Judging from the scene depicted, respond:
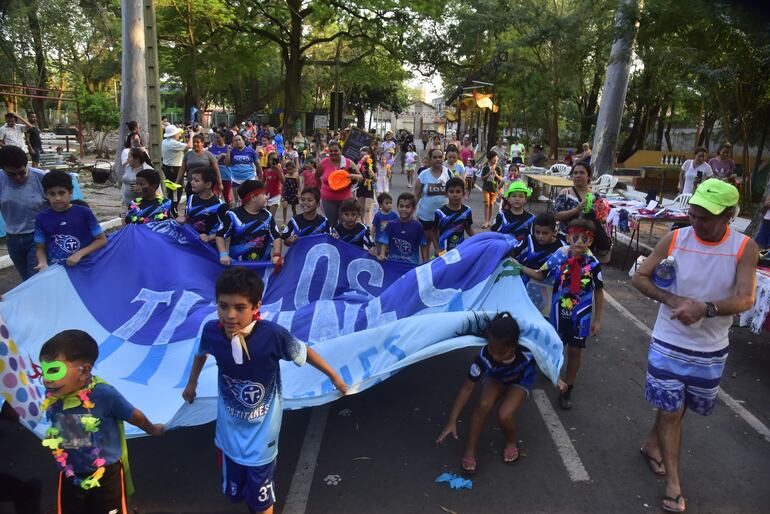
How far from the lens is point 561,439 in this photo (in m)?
4.41

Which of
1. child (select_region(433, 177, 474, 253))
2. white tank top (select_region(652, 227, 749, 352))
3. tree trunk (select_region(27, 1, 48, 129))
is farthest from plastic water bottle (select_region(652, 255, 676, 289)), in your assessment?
tree trunk (select_region(27, 1, 48, 129))

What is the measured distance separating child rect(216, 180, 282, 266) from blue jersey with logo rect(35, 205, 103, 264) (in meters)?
1.18

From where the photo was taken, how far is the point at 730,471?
404 centimetres

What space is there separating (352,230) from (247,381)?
3357 mm

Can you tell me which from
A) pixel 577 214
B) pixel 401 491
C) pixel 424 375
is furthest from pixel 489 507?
pixel 577 214

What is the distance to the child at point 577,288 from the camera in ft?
14.9

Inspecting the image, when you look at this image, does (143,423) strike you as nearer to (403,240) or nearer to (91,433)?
(91,433)

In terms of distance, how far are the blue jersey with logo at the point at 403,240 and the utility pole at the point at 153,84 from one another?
315 inches

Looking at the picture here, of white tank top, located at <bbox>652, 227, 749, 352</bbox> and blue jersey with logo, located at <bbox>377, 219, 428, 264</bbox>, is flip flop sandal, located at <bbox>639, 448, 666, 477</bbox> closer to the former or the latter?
white tank top, located at <bbox>652, 227, 749, 352</bbox>

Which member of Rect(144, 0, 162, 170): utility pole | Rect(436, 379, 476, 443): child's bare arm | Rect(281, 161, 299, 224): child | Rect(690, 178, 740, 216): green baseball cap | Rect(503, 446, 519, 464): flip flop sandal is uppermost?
Rect(144, 0, 162, 170): utility pole

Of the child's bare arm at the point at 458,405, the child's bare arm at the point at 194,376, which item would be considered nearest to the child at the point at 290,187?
the child's bare arm at the point at 458,405

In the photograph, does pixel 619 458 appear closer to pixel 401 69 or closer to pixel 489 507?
pixel 489 507

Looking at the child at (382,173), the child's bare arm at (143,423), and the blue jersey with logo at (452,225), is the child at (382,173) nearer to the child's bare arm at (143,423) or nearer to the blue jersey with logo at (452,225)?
the blue jersey with logo at (452,225)

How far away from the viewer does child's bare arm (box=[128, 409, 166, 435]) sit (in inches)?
110
